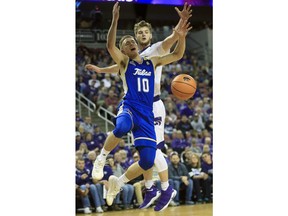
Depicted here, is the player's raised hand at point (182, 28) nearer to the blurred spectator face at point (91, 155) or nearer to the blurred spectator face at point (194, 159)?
the blurred spectator face at point (91, 155)

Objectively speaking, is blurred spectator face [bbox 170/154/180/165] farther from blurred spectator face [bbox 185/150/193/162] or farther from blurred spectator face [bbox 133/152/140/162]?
blurred spectator face [bbox 133/152/140/162]

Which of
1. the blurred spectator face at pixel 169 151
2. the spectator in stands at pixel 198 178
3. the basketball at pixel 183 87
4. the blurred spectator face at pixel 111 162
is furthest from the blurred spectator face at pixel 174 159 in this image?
the basketball at pixel 183 87

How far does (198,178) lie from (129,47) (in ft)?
12.0

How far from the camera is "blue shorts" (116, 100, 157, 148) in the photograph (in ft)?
24.3

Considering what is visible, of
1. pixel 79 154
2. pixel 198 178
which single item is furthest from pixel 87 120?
pixel 198 178

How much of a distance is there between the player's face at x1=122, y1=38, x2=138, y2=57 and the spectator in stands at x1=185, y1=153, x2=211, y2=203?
3.37m

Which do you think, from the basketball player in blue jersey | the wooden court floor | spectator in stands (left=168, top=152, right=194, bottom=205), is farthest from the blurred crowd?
the basketball player in blue jersey

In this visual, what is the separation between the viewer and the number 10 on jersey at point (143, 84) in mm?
7500

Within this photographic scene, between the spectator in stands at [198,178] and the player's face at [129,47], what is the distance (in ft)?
11.1

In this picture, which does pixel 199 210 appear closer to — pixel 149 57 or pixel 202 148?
pixel 202 148
